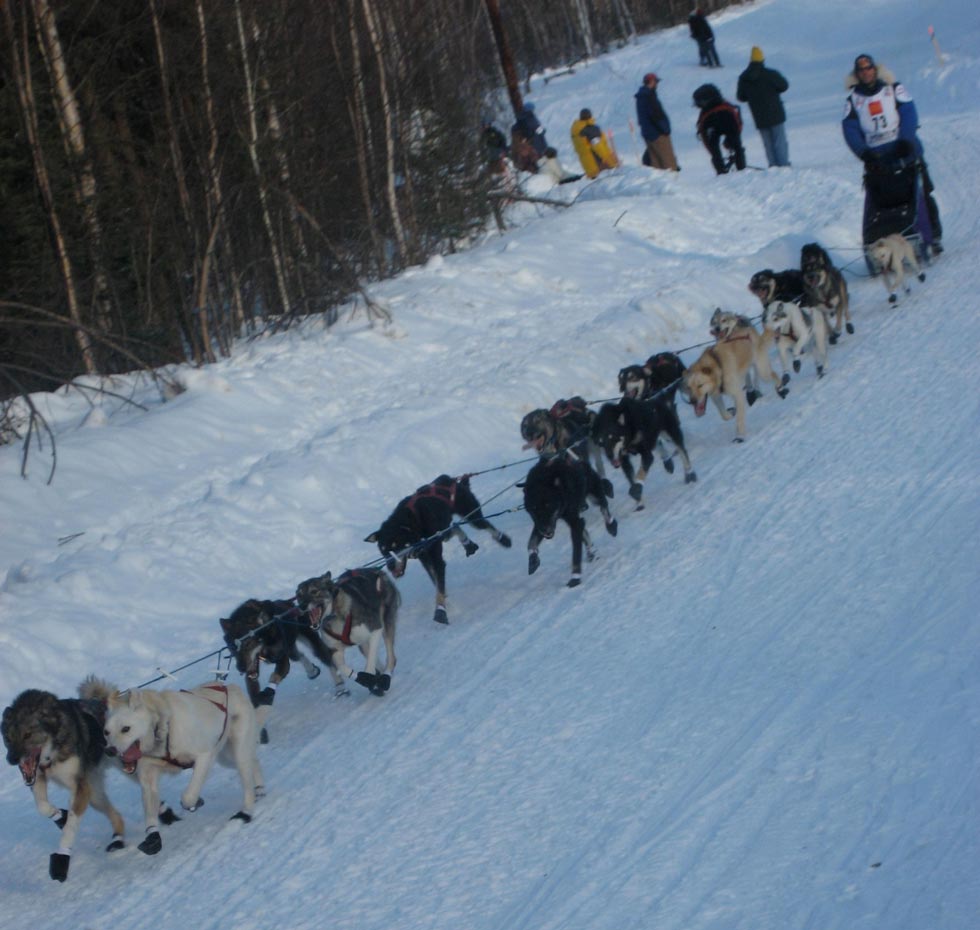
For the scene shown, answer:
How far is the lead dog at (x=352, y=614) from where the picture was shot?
20.8ft

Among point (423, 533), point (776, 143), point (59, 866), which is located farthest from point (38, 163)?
point (776, 143)

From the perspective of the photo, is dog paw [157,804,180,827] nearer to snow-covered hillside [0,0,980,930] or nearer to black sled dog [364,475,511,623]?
snow-covered hillside [0,0,980,930]

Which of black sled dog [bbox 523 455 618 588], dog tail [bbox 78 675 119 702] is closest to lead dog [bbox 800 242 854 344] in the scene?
black sled dog [bbox 523 455 618 588]

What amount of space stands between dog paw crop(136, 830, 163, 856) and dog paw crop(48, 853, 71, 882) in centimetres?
30

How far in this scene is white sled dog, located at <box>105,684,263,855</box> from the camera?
204 inches

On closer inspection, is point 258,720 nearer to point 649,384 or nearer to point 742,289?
point 649,384

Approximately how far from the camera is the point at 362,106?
53.6 feet

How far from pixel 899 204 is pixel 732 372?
14.4ft

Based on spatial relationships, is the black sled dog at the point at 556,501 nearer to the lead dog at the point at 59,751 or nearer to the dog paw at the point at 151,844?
the lead dog at the point at 59,751

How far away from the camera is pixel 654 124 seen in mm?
22406

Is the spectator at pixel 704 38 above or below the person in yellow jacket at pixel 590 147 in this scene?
above

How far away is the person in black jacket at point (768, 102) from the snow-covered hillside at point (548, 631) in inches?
258

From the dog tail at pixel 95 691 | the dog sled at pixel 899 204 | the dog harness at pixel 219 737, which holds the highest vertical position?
the dog sled at pixel 899 204

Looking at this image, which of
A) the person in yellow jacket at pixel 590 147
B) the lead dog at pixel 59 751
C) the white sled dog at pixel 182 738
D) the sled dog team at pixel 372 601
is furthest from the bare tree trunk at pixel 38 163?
the person in yellow jacket at pixel 590 147
